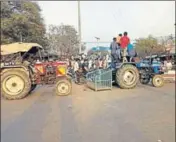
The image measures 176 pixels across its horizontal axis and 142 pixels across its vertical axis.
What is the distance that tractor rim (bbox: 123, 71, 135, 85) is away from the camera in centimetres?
1555

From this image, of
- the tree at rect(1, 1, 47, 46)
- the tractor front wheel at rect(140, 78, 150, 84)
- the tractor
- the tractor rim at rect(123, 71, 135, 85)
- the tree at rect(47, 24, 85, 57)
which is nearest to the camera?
the tractor

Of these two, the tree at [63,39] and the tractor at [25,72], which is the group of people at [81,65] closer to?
the tractor at [25,72]

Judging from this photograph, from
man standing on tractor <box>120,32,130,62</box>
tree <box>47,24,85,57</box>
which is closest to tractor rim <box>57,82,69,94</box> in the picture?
man standing on tractor <box>120,32,130,62</box>

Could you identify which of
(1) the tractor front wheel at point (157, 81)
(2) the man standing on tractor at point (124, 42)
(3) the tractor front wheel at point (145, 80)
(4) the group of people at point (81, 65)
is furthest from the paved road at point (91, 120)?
(4) the group of people at point (81, 65)

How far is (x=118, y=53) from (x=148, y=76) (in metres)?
2.14

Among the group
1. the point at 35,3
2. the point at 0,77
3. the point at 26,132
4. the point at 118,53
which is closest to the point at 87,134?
the point at 26,132

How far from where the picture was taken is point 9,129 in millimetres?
7457

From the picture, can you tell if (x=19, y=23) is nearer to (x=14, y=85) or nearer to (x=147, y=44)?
(x=14, y=85)

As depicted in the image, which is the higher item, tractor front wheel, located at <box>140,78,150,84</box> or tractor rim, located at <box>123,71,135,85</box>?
tractor rim, located at <box>123,71,135,85</box>

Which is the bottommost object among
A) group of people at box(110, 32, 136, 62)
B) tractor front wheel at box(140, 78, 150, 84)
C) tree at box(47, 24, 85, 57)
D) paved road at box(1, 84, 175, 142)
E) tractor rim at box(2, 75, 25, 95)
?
paved road at box(1, 84, 175, 142)

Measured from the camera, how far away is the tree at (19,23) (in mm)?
25719

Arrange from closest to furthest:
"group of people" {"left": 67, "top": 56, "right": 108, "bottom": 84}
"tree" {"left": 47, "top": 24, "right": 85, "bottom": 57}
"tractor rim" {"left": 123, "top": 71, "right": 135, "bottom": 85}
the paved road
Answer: the paved road < "tractor rim" {"left": 123, "top": 71, "right": 135, "bottom": 85} < "group of people" {"left": 67, "top": 56, "right": 108, "bottom": 84} < "tree" {"left": 47, "top": 24, "right": 85, "bottom": 57}

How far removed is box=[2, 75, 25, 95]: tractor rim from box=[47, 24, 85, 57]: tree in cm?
1697

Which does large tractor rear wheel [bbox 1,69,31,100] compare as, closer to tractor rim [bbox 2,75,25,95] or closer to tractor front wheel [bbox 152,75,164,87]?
tractor rim [bbox 2,75,25,95]
